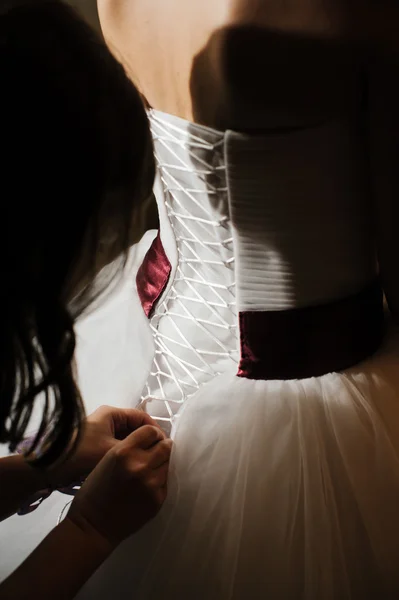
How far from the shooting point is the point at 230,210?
49cm

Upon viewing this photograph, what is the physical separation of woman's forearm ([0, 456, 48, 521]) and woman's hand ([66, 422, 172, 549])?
0.28ft

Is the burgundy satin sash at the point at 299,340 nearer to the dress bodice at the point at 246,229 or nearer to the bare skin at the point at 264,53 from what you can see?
the dress bodice at the point at 246,229

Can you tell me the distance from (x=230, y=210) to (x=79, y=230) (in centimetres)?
12

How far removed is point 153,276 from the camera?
1.98 feet

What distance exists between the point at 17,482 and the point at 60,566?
130mm

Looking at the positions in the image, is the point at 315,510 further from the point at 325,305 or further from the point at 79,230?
the point at 79,230

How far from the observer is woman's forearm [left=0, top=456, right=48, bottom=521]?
0.55 m

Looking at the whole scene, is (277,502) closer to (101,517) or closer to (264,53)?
(101,517)

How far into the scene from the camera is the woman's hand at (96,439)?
542mm

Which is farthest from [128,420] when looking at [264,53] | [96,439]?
[264,53]

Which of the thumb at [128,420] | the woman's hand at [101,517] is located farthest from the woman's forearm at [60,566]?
the thumb at [128,420]

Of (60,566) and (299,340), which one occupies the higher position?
(299,340)

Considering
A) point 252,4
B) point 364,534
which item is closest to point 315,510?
point 364,534

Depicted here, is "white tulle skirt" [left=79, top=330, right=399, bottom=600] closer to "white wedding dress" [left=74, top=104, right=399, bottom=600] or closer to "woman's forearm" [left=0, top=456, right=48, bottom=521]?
"white wedding dress" [left=74, top=104, right=399, bottom=600]
